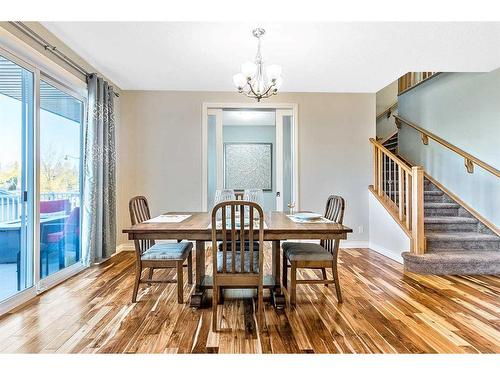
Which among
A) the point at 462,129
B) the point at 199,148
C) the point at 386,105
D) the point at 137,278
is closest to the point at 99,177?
the point at 199,148

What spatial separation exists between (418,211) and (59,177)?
13.7 ft

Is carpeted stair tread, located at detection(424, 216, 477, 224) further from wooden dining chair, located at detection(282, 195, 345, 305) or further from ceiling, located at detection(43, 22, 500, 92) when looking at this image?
wooden dining chair, located at detection(282, 195, 345, 305)

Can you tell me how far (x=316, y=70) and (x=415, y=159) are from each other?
9.59 feet

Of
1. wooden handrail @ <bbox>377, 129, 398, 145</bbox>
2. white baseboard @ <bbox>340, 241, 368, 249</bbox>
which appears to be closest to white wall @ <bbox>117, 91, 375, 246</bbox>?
white baseboard @ <bbox>340, 241, 368, 249</bbox>

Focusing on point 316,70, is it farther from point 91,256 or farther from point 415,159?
point 91,256

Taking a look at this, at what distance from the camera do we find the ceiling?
2934 millimetres

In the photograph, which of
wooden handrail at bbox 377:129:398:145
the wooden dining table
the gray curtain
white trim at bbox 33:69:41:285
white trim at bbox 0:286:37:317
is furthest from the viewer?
Answer: wooden handrail at bbox 377:129:398:145

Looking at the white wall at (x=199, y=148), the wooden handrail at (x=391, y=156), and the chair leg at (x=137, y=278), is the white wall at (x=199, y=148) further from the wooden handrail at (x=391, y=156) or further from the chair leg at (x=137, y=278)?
the chair leg at (x=137, y=278)

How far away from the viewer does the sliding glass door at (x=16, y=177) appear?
2.57 meters

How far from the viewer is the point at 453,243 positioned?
12.7 feet

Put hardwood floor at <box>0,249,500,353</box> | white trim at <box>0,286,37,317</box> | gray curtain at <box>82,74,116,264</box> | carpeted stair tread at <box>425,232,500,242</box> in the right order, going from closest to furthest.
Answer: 1. hardwood floor at <box>0,249,500,353</box>
2. white trim at <box>0,286,37,317</box>
3. gray curtain at <box>82,74,116,264</box>
4. carpeted stair tread at <box>425,232,500,242</box>
